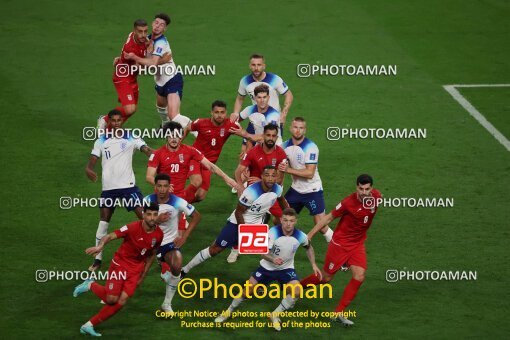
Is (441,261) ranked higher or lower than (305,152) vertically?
lower

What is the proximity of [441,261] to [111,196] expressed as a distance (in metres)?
5.49

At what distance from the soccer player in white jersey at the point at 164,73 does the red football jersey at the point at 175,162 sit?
12.7 ft

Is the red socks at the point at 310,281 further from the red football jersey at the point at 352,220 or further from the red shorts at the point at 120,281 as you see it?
the red shorts at the point at 120,281

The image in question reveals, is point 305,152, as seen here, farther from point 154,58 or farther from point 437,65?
point 437,65

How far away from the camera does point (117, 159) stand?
1738cm

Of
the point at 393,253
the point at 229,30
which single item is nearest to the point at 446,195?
the point at 393,253

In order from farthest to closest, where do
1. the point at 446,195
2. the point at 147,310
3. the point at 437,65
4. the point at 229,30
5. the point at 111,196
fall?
the point at 229,30 → the point at 437,65 → the point at 446,195 → the point at 111,196 → the point at 147,310

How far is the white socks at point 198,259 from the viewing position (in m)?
17.1

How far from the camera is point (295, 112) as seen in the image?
80.1 ft

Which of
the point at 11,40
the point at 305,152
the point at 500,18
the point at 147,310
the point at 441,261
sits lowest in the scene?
the point at 147,310

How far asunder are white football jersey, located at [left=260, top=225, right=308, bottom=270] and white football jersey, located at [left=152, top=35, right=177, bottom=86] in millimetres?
6864

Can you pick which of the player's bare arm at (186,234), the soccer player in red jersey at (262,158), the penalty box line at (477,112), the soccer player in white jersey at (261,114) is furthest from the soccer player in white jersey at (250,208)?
the penalty box line at (477,112)

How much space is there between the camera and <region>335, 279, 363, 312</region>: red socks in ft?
52.3

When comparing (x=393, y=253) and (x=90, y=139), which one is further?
(x=90, y=139)
